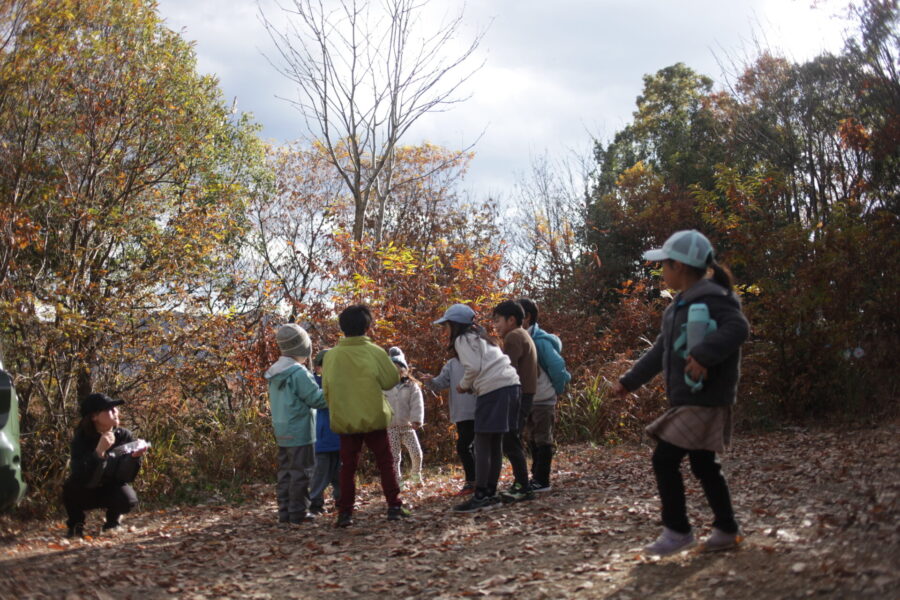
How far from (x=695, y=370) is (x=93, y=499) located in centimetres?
532

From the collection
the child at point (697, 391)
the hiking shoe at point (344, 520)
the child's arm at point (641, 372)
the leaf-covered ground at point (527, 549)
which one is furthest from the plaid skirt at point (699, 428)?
the hiking shoe at point (344, 520)

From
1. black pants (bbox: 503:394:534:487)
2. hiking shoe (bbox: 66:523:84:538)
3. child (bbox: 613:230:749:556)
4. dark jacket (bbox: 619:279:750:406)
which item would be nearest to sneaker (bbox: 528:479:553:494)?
black pants (bbox: 503:394:534:487)

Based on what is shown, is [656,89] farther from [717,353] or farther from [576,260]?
[717,353]

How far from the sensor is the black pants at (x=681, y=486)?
13.6 ft

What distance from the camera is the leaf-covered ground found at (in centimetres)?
383

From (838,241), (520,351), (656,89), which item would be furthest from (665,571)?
(656,89)

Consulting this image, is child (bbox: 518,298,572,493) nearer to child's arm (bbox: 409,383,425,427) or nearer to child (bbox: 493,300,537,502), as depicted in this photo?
child (bbox: 493,300,537,502)

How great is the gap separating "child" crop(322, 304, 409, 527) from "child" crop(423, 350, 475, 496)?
3.61ft

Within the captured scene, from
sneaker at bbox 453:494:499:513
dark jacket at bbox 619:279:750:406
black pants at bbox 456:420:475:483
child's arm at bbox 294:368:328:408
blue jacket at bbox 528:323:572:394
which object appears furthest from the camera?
black pants at bbox 456:420:475:483

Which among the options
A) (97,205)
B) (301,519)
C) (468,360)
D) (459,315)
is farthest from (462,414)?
(97,205)

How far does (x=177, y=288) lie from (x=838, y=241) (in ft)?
29.0

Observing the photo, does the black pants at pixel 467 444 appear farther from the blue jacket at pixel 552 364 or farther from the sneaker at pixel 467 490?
the blue jacket at pixel 552 364

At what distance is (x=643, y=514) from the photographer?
587cm

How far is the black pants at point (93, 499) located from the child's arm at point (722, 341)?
5185 mm
